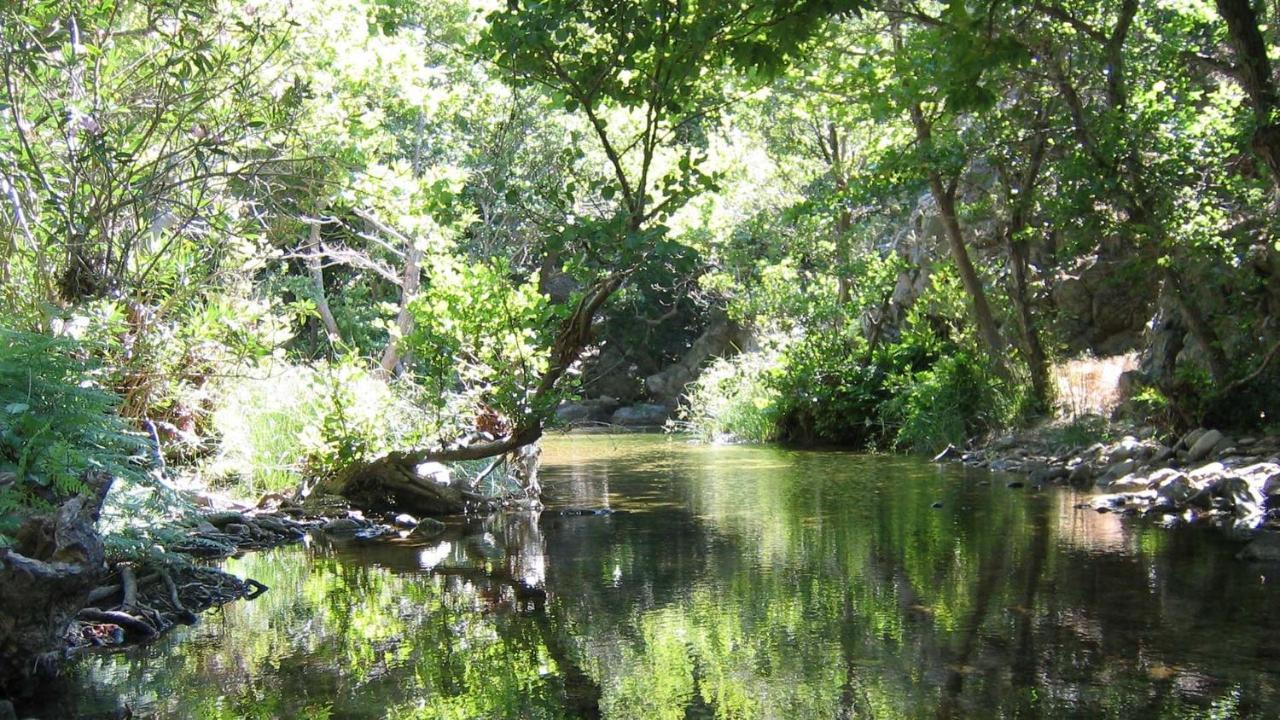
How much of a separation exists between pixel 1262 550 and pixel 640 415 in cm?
2042

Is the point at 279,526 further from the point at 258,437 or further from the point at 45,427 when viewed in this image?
the point at 45,427

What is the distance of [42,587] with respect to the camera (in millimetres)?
4504

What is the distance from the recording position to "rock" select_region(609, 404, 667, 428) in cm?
2695

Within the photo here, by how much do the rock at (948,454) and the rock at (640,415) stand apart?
12082 millimetres

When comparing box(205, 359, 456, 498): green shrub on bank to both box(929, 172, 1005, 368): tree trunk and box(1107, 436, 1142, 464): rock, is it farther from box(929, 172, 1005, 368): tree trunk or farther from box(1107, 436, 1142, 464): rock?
box(929, 172, 1005, 368): tree trunk

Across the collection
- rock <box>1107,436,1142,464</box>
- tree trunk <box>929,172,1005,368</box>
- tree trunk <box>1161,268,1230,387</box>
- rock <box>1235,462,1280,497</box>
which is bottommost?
rock <box>1235,462,1280,497</box>


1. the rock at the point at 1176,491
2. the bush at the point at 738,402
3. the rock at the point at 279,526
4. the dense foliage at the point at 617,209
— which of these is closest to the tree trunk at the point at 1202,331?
the dense foliage at the point at 617,209

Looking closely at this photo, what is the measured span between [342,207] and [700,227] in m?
4.91

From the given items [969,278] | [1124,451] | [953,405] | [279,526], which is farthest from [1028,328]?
[279,526]

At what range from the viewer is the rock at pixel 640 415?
2695 cm

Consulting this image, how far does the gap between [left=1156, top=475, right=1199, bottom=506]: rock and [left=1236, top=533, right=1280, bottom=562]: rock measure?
67.0 inches

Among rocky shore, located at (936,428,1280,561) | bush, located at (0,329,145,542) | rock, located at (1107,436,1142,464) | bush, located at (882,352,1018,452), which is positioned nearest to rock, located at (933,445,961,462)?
bush, located at (882,352,1018,452)

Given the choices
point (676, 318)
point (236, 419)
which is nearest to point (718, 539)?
point (236, 419)

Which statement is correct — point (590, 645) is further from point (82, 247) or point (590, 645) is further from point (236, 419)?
point (236, 419)
